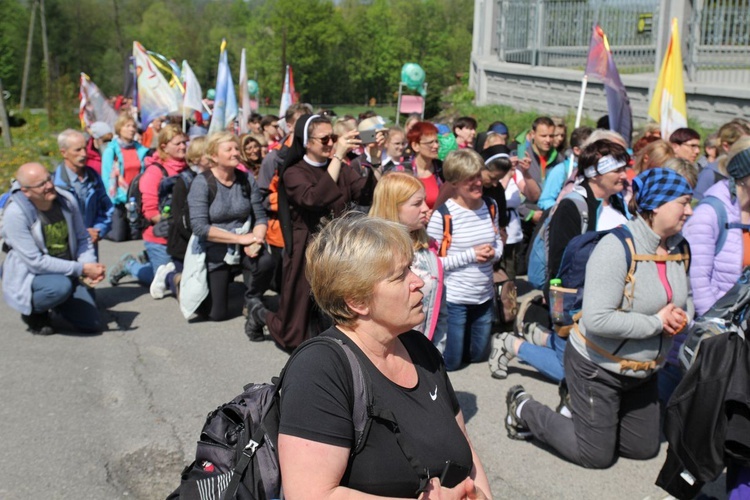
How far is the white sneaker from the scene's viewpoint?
8.56 meters

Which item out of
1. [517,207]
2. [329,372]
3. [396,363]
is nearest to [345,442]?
[329,372]

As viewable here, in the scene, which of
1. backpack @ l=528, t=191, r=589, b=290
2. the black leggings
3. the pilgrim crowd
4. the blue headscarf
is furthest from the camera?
the black leggings

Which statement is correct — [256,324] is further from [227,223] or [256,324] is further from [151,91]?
[151,91]

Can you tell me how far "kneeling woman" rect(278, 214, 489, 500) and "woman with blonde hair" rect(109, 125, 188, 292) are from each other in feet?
19.8

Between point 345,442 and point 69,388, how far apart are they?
4.22 meters

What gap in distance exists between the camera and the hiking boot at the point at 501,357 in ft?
20.5

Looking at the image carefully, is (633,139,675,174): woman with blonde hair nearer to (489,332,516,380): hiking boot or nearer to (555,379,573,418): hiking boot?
(489,332,516,380): hiking boot

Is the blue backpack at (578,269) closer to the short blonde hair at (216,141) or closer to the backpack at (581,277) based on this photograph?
the backpack at (581,277)

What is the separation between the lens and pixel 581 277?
15.9 feet

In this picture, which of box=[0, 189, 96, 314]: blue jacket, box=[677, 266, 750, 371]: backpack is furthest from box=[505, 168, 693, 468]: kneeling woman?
box=[0, 189, 96, 314]: blue jacket

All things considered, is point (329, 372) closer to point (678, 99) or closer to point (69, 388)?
point (69, 388)

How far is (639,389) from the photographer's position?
15.7ft

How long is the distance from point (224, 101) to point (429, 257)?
7.88 metres

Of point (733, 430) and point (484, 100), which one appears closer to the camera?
point (733, 430)
